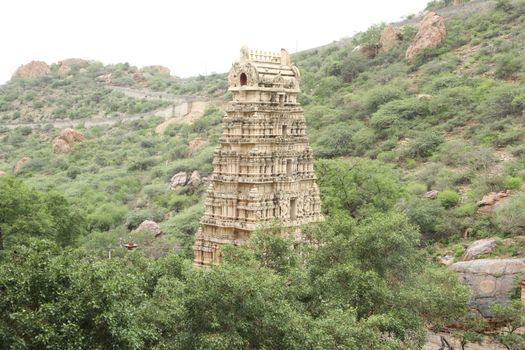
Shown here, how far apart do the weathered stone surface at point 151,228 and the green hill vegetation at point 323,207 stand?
122cm

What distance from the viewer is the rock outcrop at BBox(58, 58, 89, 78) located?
394 ft

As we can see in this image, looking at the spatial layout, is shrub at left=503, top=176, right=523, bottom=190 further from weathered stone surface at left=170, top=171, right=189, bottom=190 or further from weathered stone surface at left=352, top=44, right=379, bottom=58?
weathered stone surface at left=352, top=44, right=379, bottom=58

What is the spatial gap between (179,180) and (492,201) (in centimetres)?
2842

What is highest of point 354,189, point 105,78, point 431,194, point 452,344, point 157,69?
point 157,69

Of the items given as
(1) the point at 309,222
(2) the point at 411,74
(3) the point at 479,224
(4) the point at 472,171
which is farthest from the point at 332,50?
(1) the point at 309,222

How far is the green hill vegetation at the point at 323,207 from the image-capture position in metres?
18.3

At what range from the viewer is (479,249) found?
34.4 metres

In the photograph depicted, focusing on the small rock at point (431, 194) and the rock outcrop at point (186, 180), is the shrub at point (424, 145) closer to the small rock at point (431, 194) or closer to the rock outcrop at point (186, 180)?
the small rock at point (431, 194)

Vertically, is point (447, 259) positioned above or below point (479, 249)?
below

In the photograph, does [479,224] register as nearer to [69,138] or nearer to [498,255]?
[498,255]

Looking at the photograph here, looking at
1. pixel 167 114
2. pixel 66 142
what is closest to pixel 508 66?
pixel 167 114

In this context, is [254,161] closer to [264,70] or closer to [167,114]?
[264,70]

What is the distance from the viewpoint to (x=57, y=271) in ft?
57.7

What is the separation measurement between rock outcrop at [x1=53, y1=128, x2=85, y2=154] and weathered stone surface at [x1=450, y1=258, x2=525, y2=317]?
54.6 meters
